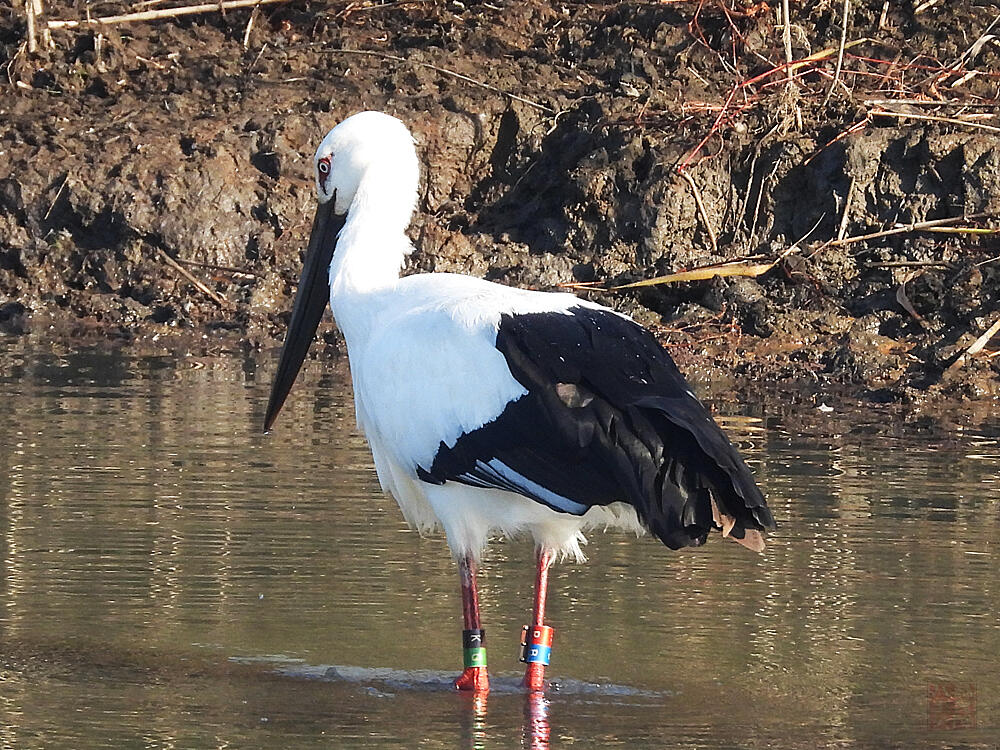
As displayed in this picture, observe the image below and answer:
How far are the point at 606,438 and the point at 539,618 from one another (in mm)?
889

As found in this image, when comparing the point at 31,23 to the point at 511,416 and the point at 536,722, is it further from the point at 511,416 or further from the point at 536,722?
the point at 536,722

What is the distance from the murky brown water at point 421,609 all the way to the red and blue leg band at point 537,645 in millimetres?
94

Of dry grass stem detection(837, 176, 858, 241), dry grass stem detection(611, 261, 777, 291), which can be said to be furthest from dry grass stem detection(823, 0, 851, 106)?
dry grass stem detection(611, 261, 777, 291)

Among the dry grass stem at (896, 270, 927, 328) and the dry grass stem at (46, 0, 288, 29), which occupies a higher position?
the dry grass stem at (46, 0, 288, 29)

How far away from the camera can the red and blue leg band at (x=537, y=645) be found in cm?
621

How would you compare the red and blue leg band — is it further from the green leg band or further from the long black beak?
the long black beak

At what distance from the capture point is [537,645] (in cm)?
623

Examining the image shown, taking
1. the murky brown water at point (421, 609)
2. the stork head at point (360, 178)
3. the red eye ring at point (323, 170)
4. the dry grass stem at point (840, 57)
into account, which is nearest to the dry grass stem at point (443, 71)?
the dry grass stem at point (840, 57)

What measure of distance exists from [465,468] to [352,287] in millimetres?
967

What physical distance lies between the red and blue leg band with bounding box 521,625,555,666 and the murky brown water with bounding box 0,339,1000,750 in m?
0.09

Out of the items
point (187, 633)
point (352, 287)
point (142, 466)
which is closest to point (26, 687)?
A: point (187, 633)

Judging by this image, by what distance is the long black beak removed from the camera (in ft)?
24.2

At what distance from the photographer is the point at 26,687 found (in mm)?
5840

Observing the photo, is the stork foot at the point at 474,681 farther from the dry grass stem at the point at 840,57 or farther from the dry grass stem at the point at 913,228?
the dry grass stem at the point at 840,57
